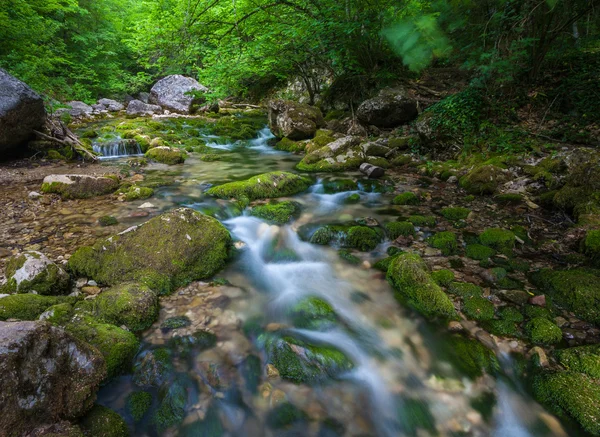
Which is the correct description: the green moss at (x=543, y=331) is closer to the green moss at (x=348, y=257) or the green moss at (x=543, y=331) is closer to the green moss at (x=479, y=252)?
the green moss at (x=479, y=252)

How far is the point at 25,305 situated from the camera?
2904mm

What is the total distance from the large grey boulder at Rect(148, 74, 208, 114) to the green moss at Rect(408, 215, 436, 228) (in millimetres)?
19224

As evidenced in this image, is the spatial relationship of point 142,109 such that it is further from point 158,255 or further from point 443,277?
point 443,277

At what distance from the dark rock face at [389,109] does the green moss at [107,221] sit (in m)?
8.66

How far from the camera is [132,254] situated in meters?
3.80

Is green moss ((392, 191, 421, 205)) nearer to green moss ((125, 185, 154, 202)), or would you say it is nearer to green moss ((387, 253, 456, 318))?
green moss ((387, 253, 456, 318))

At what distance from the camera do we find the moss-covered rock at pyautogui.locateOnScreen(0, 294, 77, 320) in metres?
2.79

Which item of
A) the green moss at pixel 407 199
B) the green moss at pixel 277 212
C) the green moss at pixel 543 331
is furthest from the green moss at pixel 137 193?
the green moss at pixel 543 331

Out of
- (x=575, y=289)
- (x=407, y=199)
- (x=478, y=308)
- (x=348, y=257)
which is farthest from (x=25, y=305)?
(x=407, y=199)

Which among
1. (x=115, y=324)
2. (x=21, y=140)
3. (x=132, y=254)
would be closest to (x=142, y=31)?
(x=21, y=140)

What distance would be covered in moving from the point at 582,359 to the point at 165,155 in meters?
10.6

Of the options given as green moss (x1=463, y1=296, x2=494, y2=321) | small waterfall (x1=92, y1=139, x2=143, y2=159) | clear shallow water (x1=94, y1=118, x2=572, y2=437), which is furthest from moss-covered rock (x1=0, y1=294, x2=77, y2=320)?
small waterfall (x1=92, y1=139, x2=143, y2=159)

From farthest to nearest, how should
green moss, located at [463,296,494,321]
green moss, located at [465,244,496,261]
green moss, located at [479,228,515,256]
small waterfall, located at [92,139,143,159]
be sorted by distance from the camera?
small waterfall, located at [92,139,143,159]
green moss, located at [479,228,515,256]
green moss, located at [465,244,496,261]
green moss, located at [463,296,494,321]

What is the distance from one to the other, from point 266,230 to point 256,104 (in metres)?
19.7
